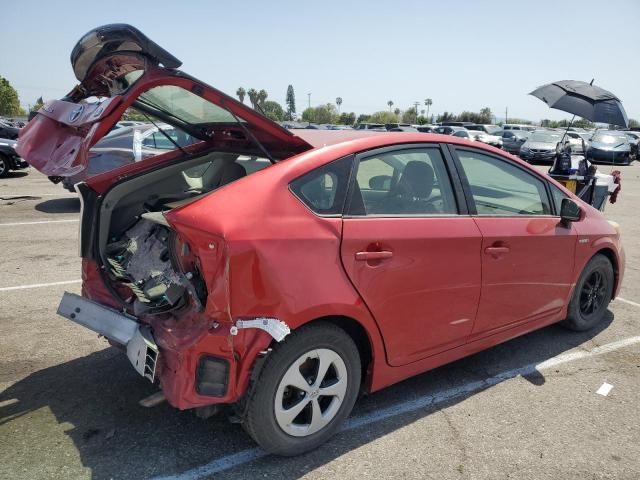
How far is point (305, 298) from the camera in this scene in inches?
97.2

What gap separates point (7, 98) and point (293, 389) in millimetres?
68749

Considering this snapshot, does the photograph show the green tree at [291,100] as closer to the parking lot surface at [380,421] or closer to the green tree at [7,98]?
the green tree at [7,98]

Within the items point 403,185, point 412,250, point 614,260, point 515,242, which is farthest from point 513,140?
point 412,250

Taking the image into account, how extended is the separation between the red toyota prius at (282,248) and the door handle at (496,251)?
0.05ft

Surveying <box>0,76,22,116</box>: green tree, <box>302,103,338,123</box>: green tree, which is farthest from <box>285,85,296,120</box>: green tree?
<box>0,76,22,116</box>: green tree

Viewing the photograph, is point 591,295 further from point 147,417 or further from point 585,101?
point 585,101

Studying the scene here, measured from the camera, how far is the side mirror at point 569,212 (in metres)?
3.77

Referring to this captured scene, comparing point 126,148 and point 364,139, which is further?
point 126,148

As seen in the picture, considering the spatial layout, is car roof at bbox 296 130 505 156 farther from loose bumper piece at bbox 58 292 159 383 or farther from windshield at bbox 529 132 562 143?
windshield at bbox 529 132 562 143

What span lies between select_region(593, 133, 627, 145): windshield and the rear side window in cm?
2601

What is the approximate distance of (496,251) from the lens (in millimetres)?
3283

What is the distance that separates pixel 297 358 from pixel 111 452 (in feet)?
3.52

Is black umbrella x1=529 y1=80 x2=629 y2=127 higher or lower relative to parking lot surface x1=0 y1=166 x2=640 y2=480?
higher

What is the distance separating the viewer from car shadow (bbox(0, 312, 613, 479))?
103 inches
